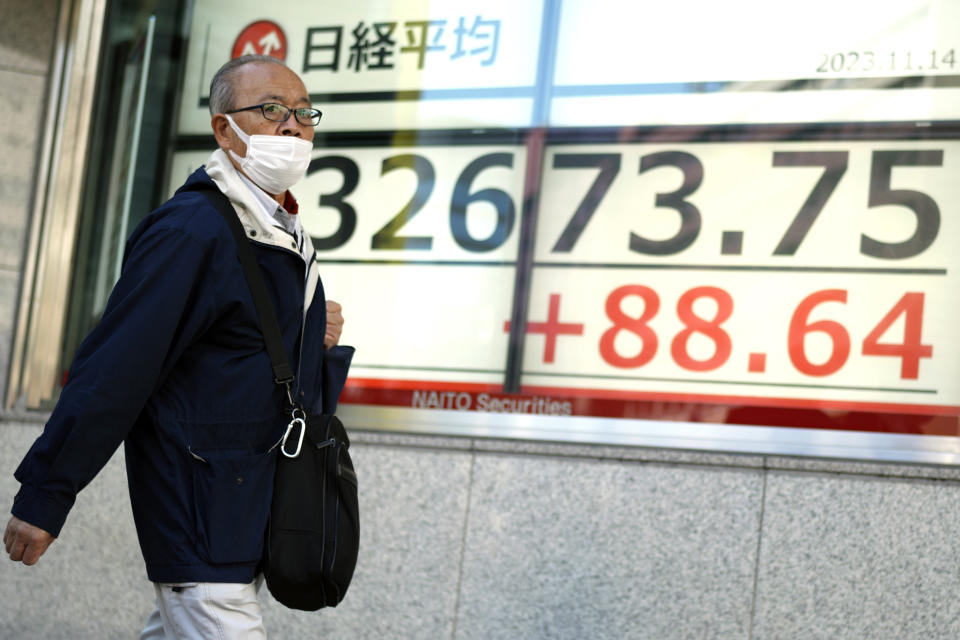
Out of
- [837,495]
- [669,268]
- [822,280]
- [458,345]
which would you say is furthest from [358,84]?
[837,495]

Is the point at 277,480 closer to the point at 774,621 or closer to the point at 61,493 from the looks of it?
the point at 61,493

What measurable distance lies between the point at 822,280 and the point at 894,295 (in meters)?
0.29

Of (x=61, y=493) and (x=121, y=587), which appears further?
(x=121, y=587)

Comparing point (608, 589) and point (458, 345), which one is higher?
point (458, 345)

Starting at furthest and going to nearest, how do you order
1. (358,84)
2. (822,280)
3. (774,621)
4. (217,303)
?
(358,84) → (822,280) → (774,621) → (217,303)

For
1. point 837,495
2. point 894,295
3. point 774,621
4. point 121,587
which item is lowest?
point 121,587

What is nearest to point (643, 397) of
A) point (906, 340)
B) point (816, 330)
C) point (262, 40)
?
point (816, 330)

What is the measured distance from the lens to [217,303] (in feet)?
9.13

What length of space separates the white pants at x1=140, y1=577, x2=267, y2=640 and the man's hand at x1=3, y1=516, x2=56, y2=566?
0.30 metres

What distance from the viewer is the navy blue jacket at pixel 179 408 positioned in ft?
8.62

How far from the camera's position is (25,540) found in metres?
2.58

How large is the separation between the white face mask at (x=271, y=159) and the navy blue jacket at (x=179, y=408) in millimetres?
188

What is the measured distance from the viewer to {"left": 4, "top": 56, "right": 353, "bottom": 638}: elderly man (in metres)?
Result: 2.62

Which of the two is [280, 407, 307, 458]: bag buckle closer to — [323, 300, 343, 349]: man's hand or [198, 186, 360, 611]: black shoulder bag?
[198, 186, 360, 611]: black shoulder bag
